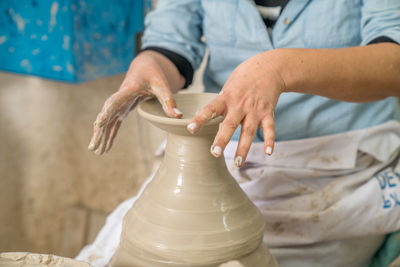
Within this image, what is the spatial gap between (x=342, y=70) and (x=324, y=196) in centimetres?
34

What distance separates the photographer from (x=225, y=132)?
738mm

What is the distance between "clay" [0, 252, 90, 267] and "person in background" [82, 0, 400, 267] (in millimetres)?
271

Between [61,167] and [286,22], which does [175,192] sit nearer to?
[286,22]

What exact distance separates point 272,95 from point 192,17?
1.94 feet

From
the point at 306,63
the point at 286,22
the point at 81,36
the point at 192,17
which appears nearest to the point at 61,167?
the point at 81,36

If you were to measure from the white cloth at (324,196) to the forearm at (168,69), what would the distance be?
0.24 metres

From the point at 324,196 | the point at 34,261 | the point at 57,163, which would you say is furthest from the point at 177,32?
the point at 57,163

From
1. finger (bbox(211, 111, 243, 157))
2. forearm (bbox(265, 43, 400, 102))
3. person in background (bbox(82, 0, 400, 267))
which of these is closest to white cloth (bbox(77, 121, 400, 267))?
person in background (bbox(82, 0, 400, 267))

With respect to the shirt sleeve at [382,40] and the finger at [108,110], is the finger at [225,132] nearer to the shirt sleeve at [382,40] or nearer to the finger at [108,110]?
the finger at [108,110]

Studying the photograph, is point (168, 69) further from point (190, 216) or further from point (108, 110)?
point (190, 216)

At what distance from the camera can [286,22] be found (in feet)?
3.76

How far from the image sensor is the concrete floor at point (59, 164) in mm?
2158

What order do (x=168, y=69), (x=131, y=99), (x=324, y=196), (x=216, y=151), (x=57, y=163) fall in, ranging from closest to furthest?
(x=216, y=151), (x=131, y=99), (x=324, y=196), (x=168, y=69), (x=57, y=163)

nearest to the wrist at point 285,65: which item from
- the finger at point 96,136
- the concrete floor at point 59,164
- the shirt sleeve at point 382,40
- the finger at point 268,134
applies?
the finger at point 268,134
